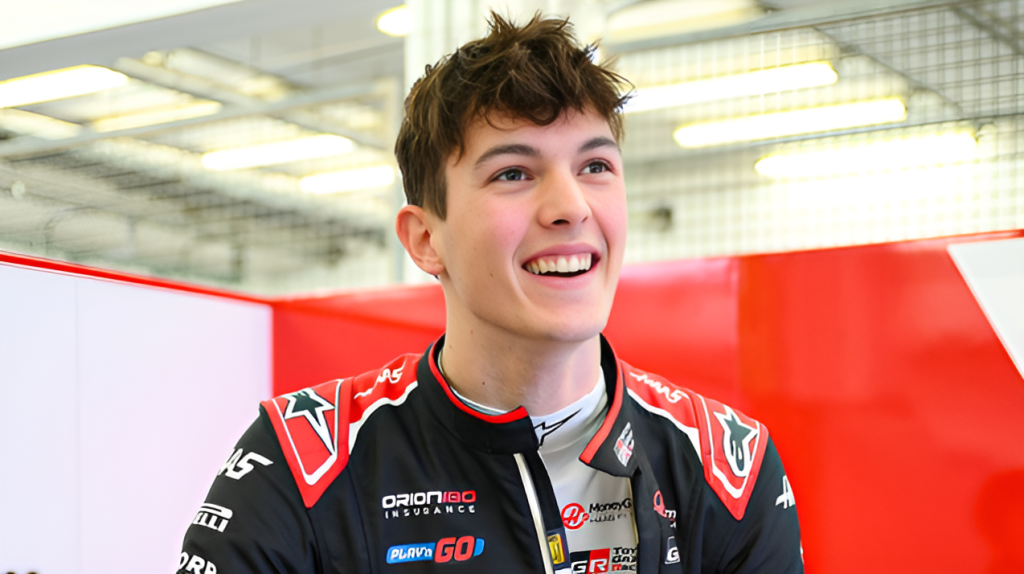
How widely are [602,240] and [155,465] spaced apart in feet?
3.86

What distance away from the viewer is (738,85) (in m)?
6.64

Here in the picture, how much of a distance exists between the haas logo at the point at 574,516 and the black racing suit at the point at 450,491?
0.05 meters

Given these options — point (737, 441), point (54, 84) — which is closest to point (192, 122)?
point (54, 84)

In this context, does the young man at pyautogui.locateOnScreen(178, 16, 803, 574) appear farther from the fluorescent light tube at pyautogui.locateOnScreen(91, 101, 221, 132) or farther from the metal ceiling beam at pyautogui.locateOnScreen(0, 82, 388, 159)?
the fluorescent light tube at pyautogui.locateOnScreen(91, 101, 221, 132)

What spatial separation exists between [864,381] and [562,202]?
0.83 metres

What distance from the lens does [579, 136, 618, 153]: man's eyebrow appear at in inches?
53.2

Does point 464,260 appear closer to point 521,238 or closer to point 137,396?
point 521,238

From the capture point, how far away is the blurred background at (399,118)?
3014mm

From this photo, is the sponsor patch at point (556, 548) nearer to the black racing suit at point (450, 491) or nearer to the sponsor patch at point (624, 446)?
the black racing suit at point (450, 491)

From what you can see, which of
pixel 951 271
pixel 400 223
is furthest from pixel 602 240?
pixel 951 271

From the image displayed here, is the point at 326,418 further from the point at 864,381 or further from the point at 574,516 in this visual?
the point at 864,381

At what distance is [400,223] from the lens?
5.02ft

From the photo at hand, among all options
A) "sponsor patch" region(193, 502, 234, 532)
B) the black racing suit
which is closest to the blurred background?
the black racing suit

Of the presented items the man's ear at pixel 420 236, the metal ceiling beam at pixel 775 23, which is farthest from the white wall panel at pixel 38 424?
the metal ceiling beam at pixel 775 23
